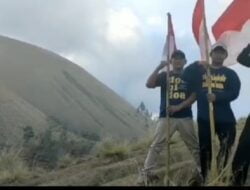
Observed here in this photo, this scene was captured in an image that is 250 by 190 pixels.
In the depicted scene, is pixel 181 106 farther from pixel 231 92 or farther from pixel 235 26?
pixel 235 26

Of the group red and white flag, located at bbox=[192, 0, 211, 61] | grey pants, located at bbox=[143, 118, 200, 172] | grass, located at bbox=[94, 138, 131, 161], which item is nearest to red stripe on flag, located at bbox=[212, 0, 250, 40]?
red and white flag, located at bbox=[192, 0, 211, 61]

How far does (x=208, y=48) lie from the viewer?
12.6 meters

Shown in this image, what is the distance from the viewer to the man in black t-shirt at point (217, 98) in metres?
11.7

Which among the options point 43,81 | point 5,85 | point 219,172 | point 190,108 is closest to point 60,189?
point 219,172

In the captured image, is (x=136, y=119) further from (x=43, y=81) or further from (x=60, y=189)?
(x=60, y=189)

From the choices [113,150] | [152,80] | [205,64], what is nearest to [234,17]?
[205,64]

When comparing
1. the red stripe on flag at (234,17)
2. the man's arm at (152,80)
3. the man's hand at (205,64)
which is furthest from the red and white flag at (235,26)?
the man's arm at (152,80)

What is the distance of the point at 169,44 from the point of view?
1333 centimetres

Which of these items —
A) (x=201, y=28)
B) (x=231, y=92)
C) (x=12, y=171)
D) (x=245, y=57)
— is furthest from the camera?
(x=12, y=171)

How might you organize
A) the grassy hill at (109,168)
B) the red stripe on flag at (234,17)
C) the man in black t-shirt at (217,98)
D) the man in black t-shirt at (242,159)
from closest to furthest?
the man in black t-shirt at (242,159), the man in black t-shirt at (217,98), the red stripe on flag at (234,17), the grassy hill at (109,168)

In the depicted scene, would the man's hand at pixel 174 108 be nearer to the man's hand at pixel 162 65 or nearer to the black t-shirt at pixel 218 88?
the black t-shirt at pixel 218 88

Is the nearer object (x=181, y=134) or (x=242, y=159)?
(x=242, y=159)

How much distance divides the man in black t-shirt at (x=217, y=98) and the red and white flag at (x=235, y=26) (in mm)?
651

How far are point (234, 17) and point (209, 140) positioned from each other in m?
2.08
